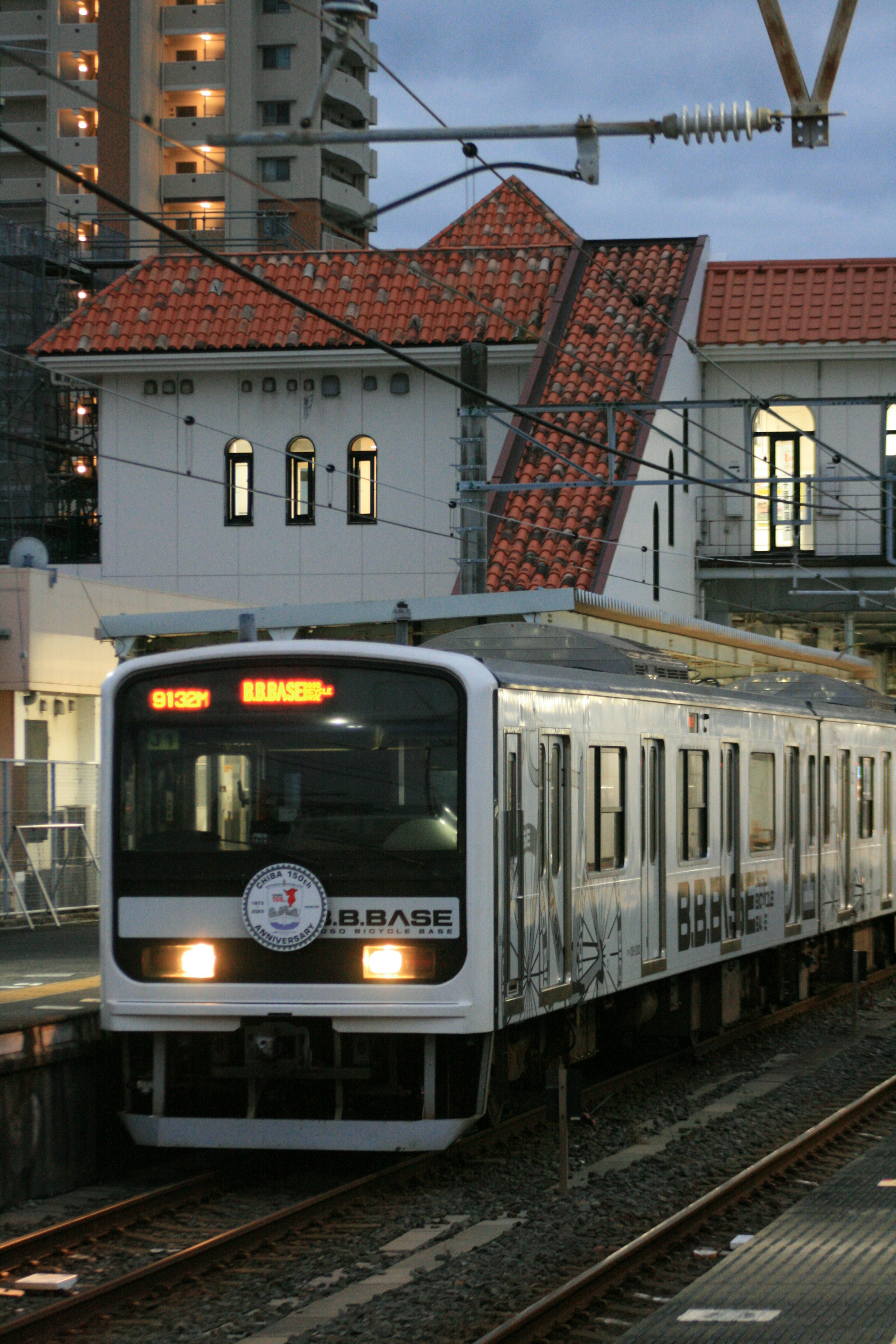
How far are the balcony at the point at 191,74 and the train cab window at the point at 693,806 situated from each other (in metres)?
64.8

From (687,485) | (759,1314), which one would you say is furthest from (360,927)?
(687,485)

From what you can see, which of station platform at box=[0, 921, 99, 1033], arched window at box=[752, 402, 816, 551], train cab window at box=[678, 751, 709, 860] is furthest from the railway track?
arched window at box=[752, 402, 816, 551]

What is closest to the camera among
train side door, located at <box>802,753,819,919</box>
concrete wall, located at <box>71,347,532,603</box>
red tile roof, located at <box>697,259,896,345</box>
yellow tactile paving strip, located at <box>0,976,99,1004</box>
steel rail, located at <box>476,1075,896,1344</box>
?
steel rail, located at <box>476,1075,896,1344</box>

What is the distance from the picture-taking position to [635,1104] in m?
13.5

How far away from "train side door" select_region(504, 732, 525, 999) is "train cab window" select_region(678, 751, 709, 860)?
3.55 metres

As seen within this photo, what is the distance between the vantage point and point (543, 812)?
37.2 ft

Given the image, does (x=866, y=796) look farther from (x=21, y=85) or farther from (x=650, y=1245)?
(x=21, y=85)

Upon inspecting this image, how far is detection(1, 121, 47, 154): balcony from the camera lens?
76.3 m

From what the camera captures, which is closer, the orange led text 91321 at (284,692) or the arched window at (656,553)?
the orange led text 91321 at (284,692)

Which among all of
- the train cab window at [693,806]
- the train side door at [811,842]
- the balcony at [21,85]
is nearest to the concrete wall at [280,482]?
the train side door at [811,842]

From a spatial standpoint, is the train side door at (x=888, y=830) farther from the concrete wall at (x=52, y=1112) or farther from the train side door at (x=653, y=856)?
the concrete wall at (x=52, y=1112)

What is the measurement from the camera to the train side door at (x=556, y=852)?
11336 millimetres

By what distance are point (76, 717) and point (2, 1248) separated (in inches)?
664

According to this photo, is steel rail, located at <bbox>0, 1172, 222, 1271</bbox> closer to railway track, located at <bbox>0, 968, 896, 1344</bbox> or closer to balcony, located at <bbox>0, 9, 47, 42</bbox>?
railway track, located at <bbox>0, 968, 896, 1344</bbox>
